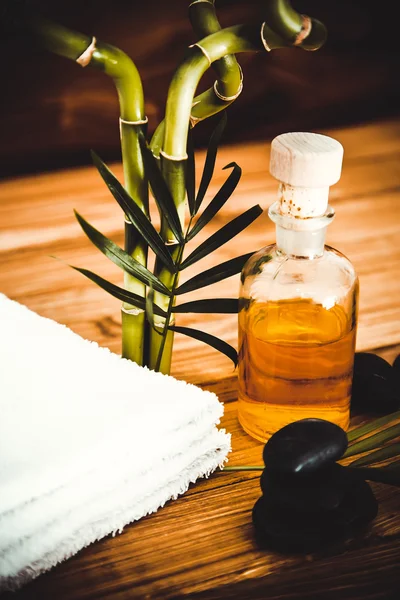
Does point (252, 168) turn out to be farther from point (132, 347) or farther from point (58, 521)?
point (58, 521)

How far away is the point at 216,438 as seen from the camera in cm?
59

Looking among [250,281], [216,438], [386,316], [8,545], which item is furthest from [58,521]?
[386,316]

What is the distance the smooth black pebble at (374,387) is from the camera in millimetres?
680

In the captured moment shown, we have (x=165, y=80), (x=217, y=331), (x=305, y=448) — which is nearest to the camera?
(x=305, y=448)

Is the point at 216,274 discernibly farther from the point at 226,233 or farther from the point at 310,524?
the point at 310,524

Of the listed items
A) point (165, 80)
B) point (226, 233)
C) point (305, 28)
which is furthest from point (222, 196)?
point (165, 80)

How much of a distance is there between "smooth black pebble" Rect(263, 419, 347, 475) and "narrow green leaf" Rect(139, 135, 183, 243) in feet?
0.61

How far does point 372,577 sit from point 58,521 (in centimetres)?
20

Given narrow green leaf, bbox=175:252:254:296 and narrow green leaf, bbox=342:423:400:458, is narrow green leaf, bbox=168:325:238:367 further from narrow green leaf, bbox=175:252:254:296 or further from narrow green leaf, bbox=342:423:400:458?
narrow green leaf, bbox=342:423:400:458

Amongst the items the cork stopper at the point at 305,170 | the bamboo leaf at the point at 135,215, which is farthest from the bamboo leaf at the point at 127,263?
the cork stopper at the point at 305,170

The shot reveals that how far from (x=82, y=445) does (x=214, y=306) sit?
0.18 metres

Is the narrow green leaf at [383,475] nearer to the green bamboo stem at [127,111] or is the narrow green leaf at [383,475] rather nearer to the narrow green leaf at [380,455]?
the narrow green leaf at [380,455]

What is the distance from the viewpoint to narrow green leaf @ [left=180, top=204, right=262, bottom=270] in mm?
623

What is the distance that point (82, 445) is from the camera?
20.6 inches
